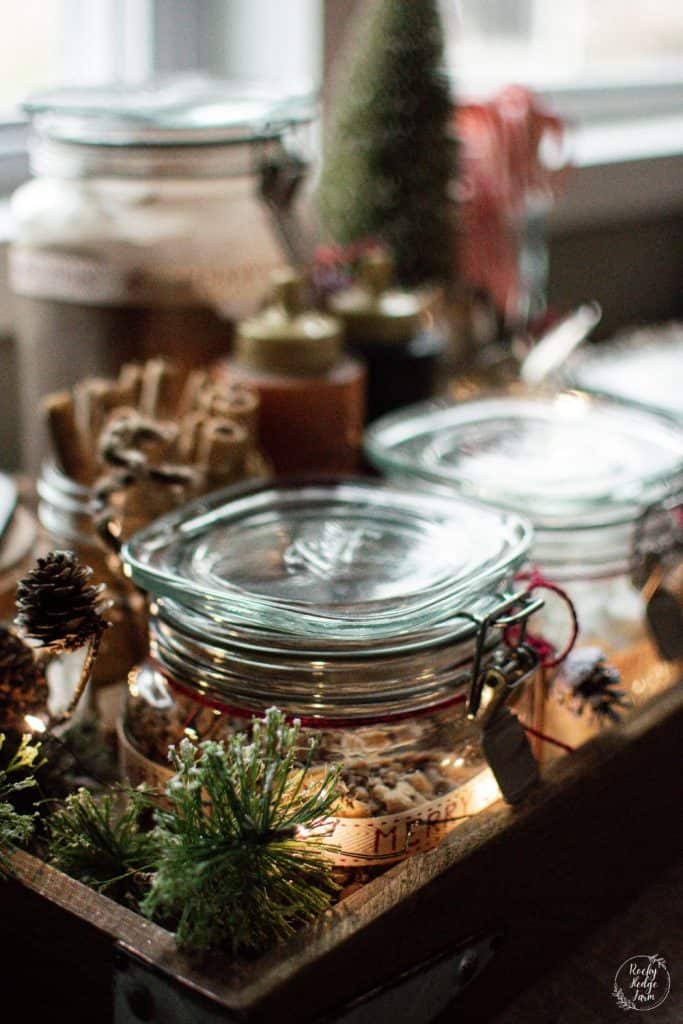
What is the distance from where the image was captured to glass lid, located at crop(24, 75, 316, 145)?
0.74m

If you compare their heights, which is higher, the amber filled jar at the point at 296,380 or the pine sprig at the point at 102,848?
the amber filled jar at the point at 296,380

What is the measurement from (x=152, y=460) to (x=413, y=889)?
274mm

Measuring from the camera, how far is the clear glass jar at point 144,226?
2.44 ft

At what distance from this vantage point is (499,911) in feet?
1.70

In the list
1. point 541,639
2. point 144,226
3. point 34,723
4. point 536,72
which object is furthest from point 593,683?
point 536,72

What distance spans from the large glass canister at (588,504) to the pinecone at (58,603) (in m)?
0.22

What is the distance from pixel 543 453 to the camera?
2.40ft

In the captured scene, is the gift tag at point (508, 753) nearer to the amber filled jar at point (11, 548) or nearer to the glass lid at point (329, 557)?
the glass lid at point (329, 557)

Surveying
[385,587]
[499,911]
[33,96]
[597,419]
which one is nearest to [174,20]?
[33,96]

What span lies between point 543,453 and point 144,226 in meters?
0.26

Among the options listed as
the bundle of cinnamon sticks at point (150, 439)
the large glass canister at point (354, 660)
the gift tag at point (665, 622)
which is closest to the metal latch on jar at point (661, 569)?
the gift tag at point (665, 622)

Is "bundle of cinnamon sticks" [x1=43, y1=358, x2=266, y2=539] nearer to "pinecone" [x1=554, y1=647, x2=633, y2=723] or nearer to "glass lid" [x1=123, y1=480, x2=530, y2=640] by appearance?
"glass lid" [x1=123, y1=480, x2=530, y2=640]

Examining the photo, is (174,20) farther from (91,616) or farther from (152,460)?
(91,616)

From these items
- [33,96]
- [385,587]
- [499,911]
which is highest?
[33,96]
